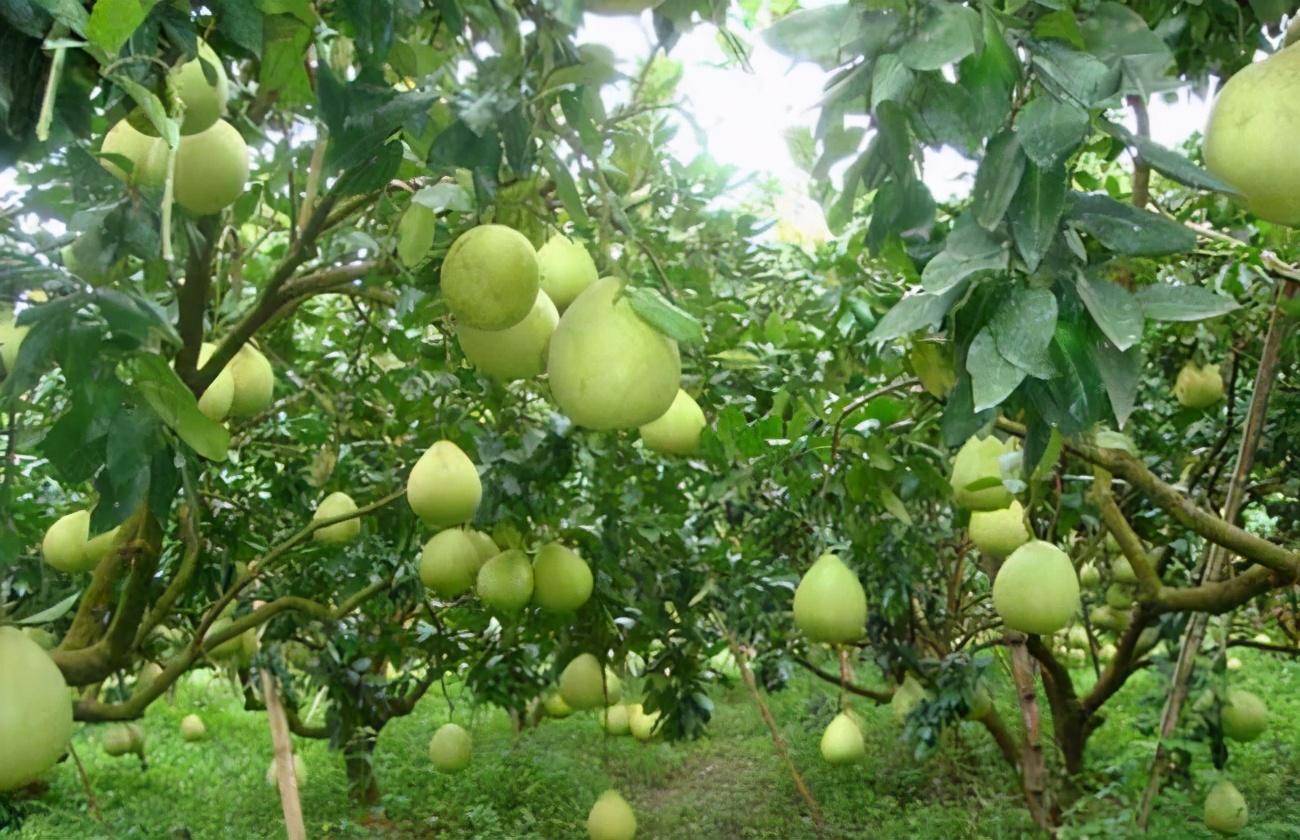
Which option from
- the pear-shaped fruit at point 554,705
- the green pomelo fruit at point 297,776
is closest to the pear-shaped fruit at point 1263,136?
the pear-shaped fruit at point 554,705

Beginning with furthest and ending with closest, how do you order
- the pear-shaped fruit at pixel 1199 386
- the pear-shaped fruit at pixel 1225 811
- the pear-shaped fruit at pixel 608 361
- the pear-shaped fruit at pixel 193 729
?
1. the pear-shaped fruit at pixel 193 729
2. the pear-shaped fruit at pixel 1225 811
3. the pear-shaped fruit at pixel 1199 386
4. the pear-shaped fruit at pixel 608 361

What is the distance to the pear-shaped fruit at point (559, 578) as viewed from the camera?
260 centimetres

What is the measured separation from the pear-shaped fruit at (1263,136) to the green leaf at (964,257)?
0.75 ft

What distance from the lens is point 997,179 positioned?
0.79 metres

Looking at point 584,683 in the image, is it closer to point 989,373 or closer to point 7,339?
point 7,339

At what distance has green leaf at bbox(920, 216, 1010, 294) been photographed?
0.79m

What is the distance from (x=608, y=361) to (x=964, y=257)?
0.33 m

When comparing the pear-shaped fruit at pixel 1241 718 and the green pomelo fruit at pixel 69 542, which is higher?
the pear-shaped fruit at pixel 1241 718

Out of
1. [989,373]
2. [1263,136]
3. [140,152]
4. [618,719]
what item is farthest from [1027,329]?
[618,719]

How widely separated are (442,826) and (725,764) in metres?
1.89

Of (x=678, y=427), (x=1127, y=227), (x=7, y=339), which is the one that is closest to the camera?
(x=1127, y=227)

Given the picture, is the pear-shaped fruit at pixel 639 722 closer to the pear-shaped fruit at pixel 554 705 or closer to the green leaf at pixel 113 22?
the pear-shaped fruit at pixel 554 705

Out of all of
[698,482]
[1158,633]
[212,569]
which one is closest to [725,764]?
[1158,633]

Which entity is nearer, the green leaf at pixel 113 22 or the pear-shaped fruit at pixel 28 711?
the green leaf at pixel 113 22
